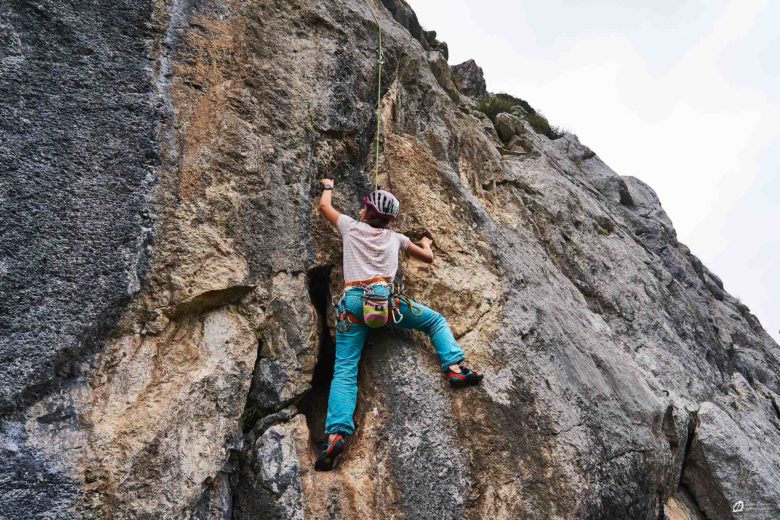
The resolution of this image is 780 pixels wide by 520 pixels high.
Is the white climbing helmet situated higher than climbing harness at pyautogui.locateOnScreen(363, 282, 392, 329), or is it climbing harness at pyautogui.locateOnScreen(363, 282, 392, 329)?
the white climbing helmet

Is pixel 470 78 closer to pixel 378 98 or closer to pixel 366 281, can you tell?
pixel 378 98

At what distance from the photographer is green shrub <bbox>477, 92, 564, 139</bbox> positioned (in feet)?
50.4

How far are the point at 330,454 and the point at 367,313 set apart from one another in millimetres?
1331

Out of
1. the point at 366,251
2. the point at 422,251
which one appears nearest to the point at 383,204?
the point at 366,251

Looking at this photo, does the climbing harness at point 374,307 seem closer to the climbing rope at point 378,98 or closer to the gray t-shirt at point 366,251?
the gray t-shirt at point 366,251

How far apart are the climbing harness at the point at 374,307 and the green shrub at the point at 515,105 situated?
1041 cm

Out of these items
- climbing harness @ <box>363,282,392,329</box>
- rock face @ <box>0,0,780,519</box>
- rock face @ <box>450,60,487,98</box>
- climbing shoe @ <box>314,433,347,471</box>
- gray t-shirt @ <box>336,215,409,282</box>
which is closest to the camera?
rock face @ <box>0,0,780,519</box>

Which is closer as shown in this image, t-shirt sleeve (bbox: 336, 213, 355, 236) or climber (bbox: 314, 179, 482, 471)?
climber (bbox: 314, 179, 482, 471)

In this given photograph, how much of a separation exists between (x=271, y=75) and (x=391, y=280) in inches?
113

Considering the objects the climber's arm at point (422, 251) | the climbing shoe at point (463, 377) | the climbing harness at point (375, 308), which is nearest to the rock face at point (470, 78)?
the climber's arm at point (422, 251)

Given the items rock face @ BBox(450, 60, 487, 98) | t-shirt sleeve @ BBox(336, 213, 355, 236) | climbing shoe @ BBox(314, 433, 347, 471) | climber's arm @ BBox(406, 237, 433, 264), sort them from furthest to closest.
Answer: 1. rock face @ BBox(450, 60, 487, 98)
2. climber's arm @ BBox(406, 237, 433, 264)
3. t-shirt sleeve @ BBox(336, 213, 355, 236)
4. climbing shoe @ BBox(314, 433, 347, 471)

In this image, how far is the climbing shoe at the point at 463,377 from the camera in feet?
17.0

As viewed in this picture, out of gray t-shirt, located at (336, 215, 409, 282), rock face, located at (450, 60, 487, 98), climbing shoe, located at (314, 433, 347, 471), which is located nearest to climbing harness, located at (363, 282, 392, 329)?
gray t-shirt, located at (336, 215, 409, 282)

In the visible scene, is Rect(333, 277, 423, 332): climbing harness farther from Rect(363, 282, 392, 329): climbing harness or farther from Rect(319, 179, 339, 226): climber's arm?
Rect(319, 179, 339, 226): climber's arm
